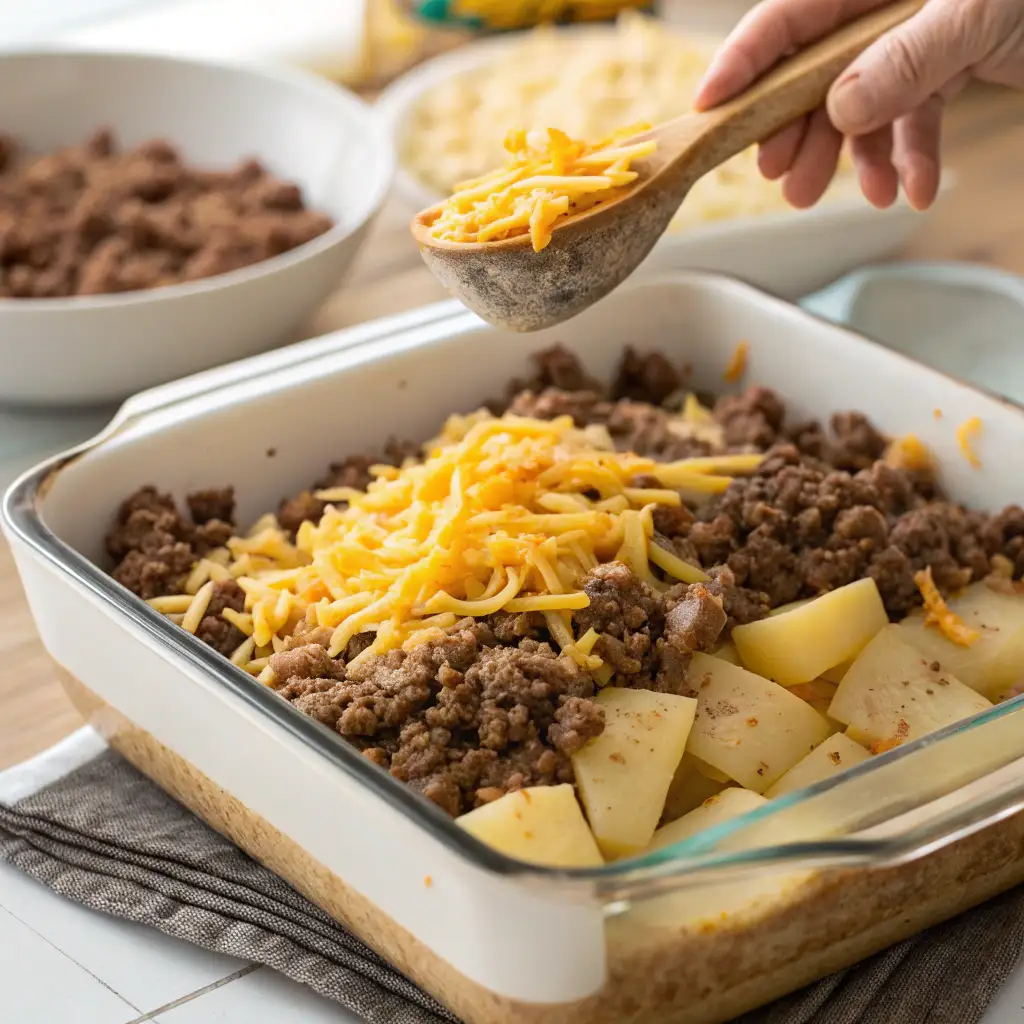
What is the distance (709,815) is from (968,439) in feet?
2.41

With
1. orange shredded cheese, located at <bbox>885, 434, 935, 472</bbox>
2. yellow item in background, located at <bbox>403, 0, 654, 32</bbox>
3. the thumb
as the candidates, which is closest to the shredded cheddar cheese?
orange shredded cheese, located at <bbox>885, 434, 935, 472</bbox>

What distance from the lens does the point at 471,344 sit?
2.04 metres

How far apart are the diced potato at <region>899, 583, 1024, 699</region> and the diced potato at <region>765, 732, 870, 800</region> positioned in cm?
19

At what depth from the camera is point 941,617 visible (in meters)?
1.66

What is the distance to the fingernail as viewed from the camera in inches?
69.5

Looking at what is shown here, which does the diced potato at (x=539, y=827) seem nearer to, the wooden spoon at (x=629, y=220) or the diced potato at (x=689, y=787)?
the diced potato at (x=689, y=787)

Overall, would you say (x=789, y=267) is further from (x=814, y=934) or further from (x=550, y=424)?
(x=814, y=934)

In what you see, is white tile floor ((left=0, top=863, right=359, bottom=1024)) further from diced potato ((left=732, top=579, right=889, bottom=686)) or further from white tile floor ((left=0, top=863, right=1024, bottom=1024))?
diced potato ((left=732, top=579, right=889, bottom=686))

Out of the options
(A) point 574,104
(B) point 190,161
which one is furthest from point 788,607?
(B) point 190,161

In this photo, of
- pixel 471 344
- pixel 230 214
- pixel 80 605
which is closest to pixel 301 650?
pixel 80 605

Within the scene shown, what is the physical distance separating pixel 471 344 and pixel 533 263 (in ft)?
1.49

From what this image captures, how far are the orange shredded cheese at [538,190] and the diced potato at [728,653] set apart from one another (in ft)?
1.51

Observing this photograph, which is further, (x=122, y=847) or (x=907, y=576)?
(x=907, y=576)

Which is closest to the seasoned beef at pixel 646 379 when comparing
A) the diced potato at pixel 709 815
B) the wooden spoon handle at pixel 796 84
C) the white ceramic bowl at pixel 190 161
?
the wooden spoon handle at pixel 796 84
